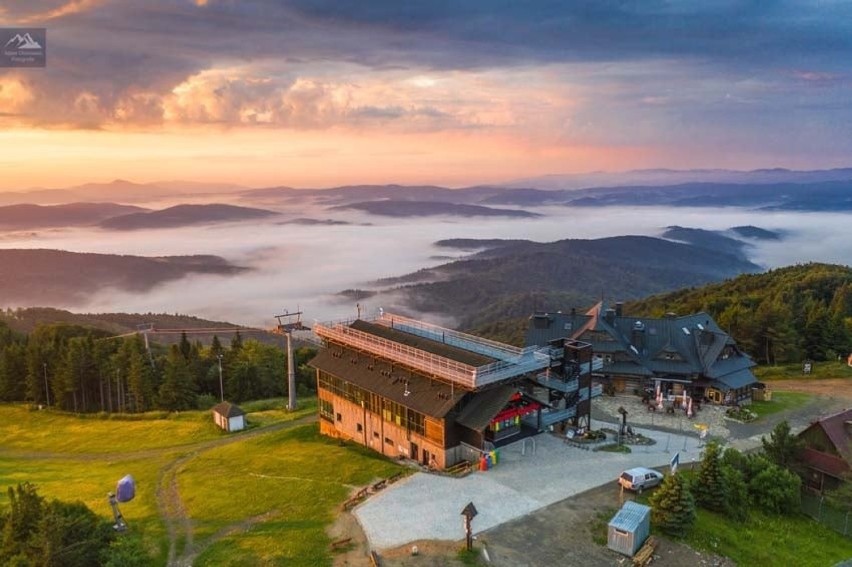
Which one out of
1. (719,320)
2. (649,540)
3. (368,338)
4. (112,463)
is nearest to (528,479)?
(649,540)

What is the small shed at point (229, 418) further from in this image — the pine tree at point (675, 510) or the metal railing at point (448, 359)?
the pine tree at point (675, 510)

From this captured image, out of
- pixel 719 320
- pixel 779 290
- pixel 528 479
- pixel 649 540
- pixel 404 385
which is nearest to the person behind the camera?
pixel 649 540

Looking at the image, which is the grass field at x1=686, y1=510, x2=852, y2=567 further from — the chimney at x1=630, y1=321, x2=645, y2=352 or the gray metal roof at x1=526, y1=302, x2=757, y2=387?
the chimney at x1=630, y1=321, x2=645, y2=352

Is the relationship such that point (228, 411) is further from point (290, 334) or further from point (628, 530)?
point (628, 530)

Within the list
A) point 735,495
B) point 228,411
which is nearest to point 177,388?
point 228,411

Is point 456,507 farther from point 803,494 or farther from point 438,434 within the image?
point 803,494

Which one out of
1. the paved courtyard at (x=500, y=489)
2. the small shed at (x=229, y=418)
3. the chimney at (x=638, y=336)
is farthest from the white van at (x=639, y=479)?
the small shed at (x=229, y=418)
